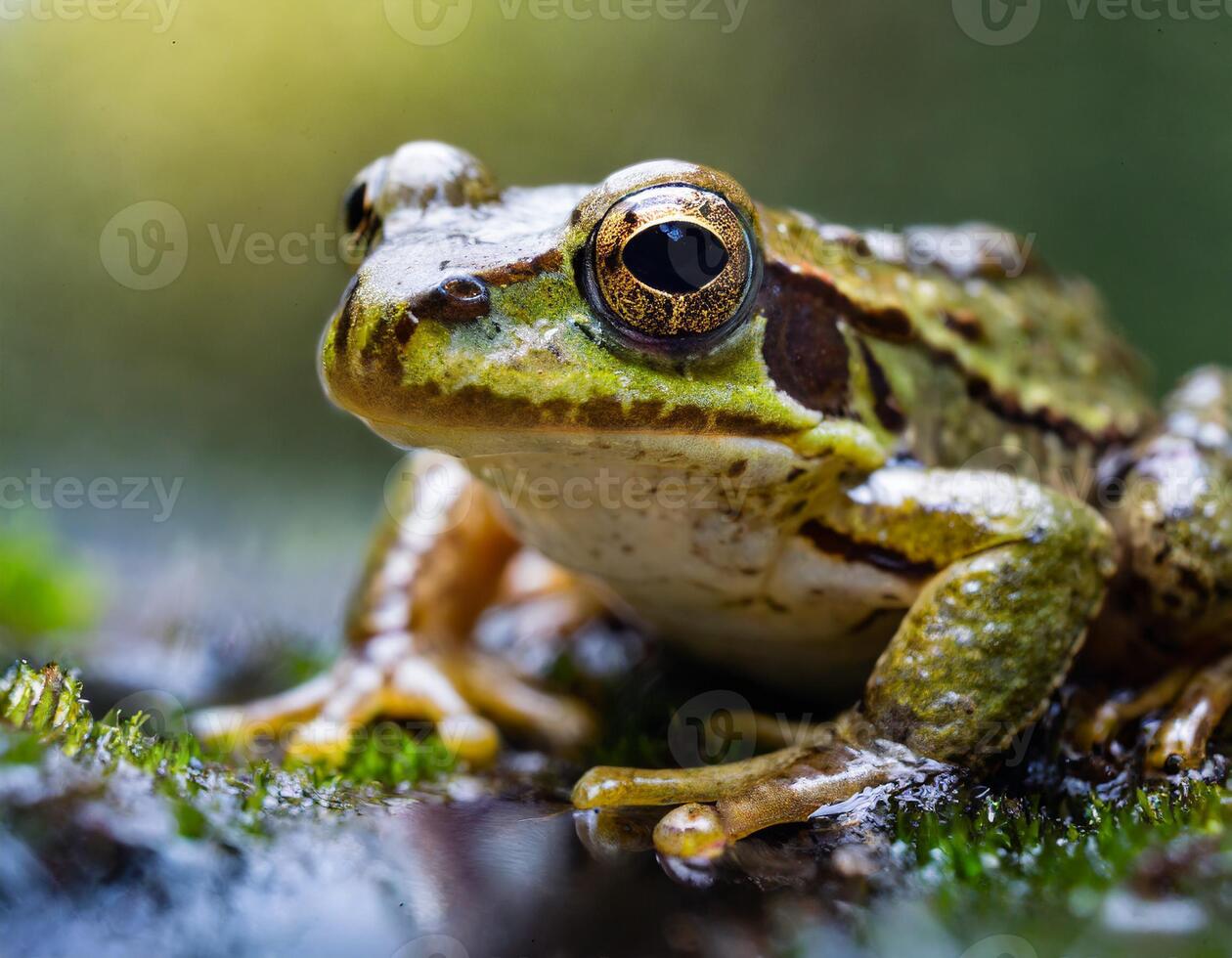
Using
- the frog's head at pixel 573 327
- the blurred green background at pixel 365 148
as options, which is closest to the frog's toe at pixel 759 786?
the frog's head at pixel 573 327

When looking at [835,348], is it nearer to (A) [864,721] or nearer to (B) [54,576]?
(A) [864,721]

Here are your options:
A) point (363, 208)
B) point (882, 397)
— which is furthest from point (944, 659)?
point (363, 208)

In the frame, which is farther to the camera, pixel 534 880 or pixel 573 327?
pixel 573 327

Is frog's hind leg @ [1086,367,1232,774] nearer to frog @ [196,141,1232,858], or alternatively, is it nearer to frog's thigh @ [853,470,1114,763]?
frog @ [196,141,1232,858]

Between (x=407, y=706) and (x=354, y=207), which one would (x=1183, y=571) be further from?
(x=354, y=207)

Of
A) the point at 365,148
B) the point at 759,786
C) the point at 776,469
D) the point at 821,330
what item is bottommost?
the point at 759,786

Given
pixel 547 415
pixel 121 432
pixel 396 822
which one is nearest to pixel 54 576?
pixel 121 432

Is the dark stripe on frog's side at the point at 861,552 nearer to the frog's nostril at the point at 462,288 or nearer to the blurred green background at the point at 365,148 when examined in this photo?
the frog's nostril at the point at 462,288

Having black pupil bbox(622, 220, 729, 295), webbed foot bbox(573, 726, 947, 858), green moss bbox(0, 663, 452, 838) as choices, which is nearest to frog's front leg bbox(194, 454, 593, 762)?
green moss bbox(0, 663, 452, 838)
